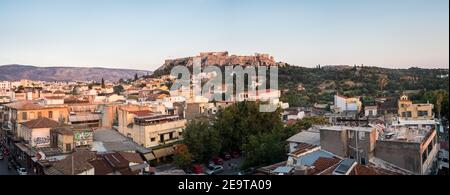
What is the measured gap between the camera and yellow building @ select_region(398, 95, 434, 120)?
16.7 ft

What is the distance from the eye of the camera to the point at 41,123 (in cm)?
482

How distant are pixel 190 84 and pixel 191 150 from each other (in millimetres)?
2914

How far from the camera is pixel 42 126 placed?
15.6ft

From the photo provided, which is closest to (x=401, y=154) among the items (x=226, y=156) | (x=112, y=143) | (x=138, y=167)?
(x=138, y=167)

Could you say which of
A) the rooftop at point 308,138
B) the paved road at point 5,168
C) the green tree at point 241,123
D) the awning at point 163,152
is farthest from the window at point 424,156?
the paved road at point 5,168

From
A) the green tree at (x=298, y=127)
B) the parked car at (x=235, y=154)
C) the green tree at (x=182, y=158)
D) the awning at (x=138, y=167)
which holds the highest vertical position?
the green tree at (x=298, y=127)

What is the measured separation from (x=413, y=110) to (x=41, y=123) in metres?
5.07

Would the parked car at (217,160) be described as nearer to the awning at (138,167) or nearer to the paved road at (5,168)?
the awning at (138,167)

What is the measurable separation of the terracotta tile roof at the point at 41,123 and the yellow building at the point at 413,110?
4.65 metres

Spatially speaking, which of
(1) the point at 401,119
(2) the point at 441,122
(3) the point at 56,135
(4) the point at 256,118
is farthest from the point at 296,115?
(3) the point at 56,135

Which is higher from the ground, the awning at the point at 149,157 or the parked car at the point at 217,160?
the awning at the point at 149,157

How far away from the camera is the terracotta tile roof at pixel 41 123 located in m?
4.73

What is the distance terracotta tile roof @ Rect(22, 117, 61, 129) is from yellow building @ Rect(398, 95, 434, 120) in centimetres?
465
